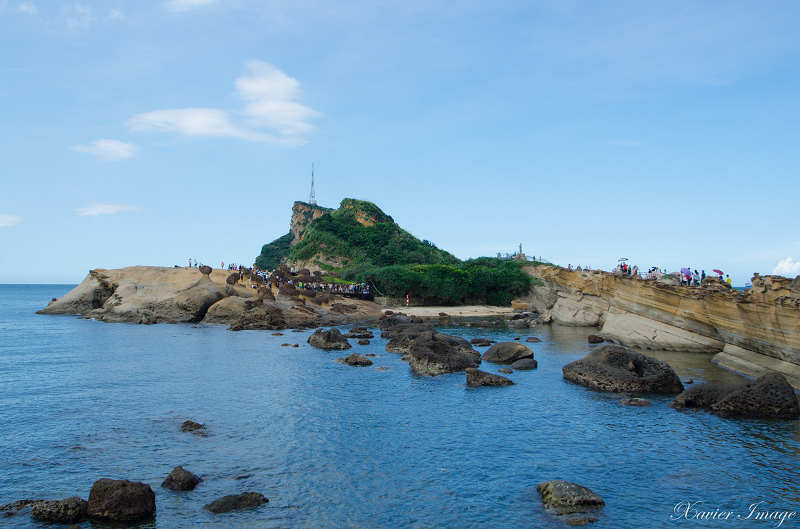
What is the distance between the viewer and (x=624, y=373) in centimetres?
2781

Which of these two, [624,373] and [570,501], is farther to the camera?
A: [624,373]

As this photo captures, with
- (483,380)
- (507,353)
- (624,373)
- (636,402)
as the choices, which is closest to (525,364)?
(507,353)

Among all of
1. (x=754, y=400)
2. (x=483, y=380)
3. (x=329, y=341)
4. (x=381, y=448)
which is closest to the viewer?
(x=381, y=448)

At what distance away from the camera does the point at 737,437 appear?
1939 cm

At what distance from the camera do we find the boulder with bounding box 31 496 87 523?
43.5 feet

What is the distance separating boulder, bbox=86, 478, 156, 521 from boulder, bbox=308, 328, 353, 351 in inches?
1139

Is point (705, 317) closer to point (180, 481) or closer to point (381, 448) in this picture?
point (381, 448)

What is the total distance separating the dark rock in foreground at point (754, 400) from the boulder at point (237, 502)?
1897 centimetres

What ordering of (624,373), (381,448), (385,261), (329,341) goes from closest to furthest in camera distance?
(381,448)
(624,373)
(329,341)
(385,261)

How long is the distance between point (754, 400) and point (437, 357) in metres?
17.0

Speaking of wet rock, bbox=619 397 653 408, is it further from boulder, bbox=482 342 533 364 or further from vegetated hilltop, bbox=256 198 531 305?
vegetated hilltop, bbox=256 198 531 305

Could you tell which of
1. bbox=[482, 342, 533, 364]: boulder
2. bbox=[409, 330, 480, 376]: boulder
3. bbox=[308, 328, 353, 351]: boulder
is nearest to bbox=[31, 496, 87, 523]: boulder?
bbox=[409, 330, 480, 376]: boulder

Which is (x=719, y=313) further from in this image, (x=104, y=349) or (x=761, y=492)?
(x=104, y=349)

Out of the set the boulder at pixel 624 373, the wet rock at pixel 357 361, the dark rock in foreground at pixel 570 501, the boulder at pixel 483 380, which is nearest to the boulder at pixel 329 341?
the wet rock at pixel 357 361
